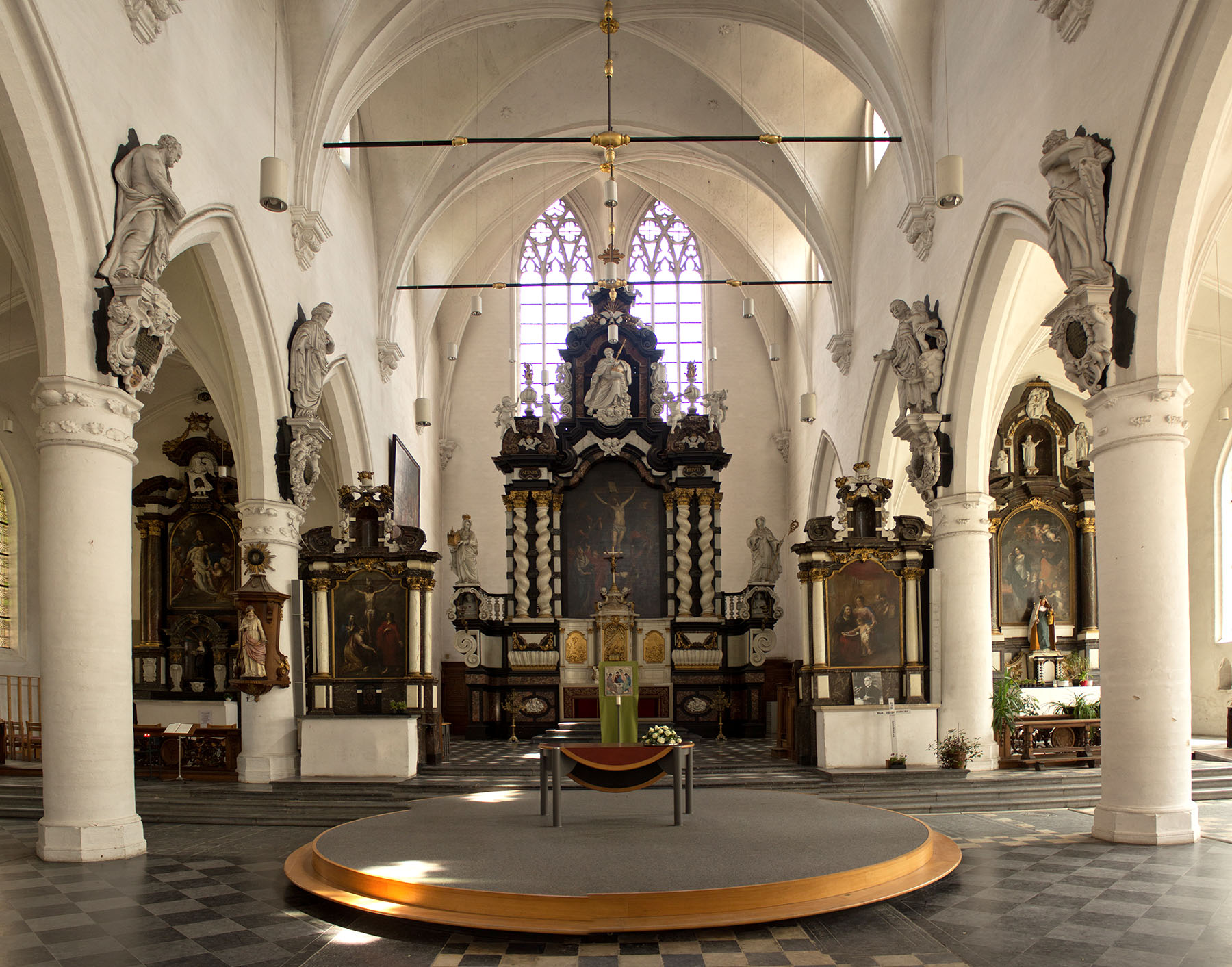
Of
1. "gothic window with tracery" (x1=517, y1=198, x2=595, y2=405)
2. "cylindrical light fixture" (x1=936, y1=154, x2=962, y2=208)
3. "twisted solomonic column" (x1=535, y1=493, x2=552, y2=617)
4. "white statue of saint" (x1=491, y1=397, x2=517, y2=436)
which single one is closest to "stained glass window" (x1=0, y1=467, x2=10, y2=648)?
"white statue of saint" (x1=491, y1=397, x2=517, y2=436)

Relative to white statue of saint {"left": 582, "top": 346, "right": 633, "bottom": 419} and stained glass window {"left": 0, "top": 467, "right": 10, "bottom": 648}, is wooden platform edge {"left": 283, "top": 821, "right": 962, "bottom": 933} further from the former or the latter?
white statue of saint {"left": 582, "top": 346, "right": 633, "bottom": 419}

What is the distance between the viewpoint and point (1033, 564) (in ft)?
67.3

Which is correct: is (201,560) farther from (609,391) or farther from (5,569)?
(609,391)

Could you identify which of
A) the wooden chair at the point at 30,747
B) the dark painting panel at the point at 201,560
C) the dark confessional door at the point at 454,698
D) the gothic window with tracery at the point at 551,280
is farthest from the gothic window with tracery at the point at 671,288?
the wooden chair at the point at 30,747

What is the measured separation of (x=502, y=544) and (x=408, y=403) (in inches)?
176

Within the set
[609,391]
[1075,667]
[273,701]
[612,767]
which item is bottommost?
[1075,667]

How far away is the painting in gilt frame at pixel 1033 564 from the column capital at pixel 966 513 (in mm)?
6160

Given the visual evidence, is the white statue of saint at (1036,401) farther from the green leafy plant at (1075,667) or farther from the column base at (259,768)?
the column base at (259,768)

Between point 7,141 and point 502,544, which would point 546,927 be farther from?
point 502,544

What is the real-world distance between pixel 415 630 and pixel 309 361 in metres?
4.02

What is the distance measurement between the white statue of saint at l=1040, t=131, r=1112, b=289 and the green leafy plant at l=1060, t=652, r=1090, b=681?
11.1 metres

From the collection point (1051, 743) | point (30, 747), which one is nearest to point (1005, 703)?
point (1051, 743)

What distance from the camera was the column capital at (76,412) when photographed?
939 centimetres

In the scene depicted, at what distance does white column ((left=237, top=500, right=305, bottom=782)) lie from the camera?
45.5 ft
